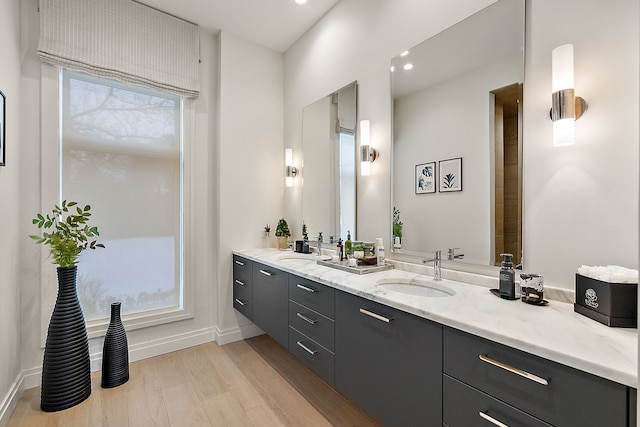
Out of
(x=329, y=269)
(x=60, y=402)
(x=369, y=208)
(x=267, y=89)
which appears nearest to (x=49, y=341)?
(x=60, y=402)

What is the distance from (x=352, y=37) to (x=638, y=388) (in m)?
2.47

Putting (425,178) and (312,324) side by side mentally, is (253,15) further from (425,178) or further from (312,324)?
(312,324)

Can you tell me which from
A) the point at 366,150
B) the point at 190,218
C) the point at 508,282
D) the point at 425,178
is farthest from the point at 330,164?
the point at 508,282

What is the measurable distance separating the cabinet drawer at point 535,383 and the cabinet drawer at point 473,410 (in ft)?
0.06

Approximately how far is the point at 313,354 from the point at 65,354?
1547 mm

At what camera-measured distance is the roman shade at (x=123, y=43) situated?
7.13 feet

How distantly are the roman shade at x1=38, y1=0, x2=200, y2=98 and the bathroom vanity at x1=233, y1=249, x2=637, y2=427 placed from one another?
6.95ft

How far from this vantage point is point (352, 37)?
234 centimetres

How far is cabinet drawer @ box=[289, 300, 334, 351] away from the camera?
1663mm

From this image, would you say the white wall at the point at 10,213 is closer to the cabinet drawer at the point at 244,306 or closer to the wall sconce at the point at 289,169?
the cabinet drawer at the point at 244,306

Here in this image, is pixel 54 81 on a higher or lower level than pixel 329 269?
higher

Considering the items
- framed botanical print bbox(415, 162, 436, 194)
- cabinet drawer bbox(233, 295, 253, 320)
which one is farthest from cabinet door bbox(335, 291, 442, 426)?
cabinet drawer bbox(233, 295, 253, 320)

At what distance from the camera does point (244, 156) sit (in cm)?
296

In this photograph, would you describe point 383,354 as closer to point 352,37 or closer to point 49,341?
point 49,341
